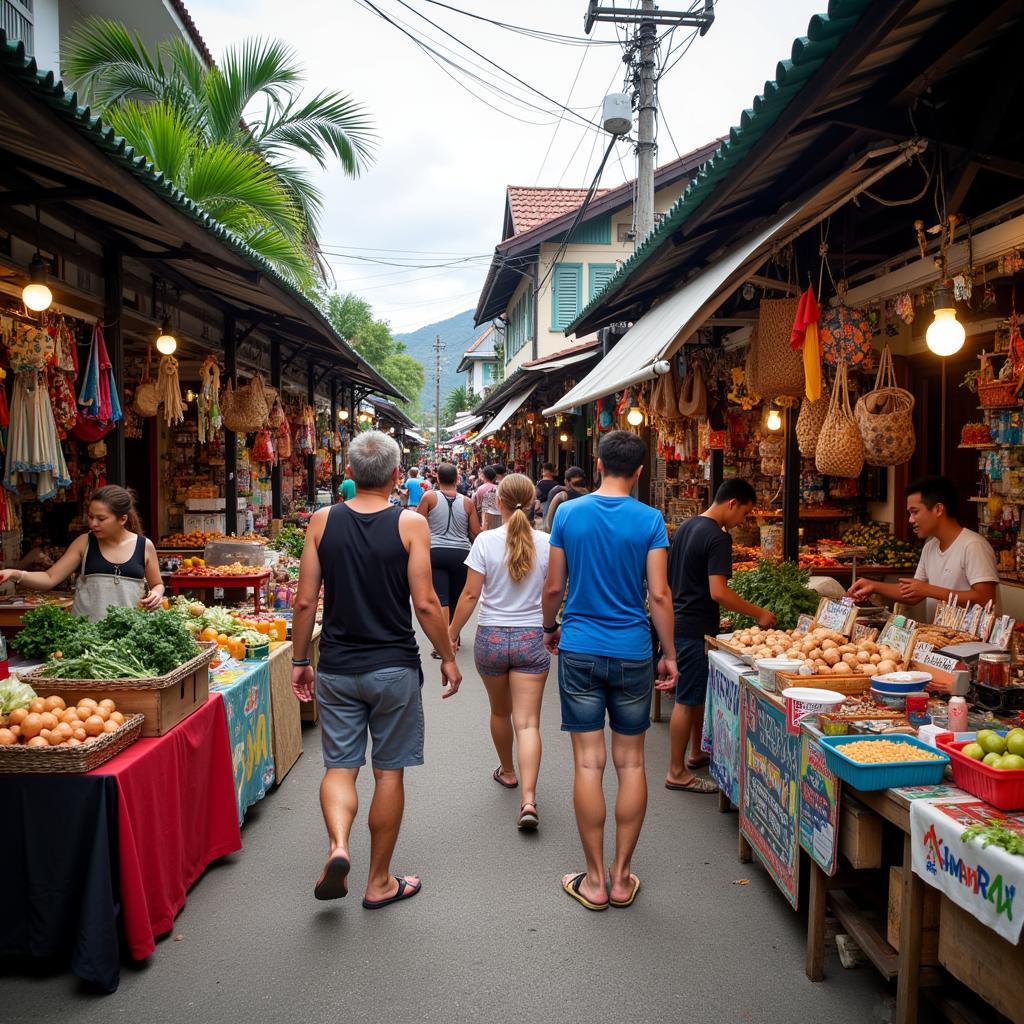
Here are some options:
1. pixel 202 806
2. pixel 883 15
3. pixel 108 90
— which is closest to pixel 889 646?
pixel 883 15

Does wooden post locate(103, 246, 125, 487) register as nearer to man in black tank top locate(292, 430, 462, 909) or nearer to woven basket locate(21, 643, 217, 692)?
woven basket locate(21, 643, 217, 692)

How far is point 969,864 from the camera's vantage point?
2.47 meters

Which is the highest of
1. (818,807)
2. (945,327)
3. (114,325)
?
(114,325)

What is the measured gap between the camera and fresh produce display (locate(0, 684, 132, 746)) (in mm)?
3346

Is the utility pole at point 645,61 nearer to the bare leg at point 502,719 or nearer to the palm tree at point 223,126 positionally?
the palm tree at point 223,126

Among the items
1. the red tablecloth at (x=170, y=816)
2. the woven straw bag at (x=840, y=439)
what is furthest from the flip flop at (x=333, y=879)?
the woven straw bag at (x=840, y=439)

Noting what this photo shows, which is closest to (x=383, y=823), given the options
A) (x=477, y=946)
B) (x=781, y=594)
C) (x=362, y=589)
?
(x=477, y=946)

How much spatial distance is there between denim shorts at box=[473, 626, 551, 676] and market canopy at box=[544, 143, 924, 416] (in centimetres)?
178

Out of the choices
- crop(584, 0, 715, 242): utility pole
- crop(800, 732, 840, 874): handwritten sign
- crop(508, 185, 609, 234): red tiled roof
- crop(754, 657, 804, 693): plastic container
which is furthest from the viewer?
crop(508, 185, 609, 234): red tiled roof

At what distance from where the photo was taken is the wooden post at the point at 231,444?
404 inches

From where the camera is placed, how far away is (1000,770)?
2.70 m

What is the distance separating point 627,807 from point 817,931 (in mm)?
941

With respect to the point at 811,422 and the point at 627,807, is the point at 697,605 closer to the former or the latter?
the point at 811,422

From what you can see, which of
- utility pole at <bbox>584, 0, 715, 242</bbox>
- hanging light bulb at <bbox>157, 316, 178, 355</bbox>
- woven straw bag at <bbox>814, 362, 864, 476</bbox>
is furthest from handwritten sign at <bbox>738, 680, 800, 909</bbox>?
utility pole at <bbox>584, 0, 715, 242</bbox>
